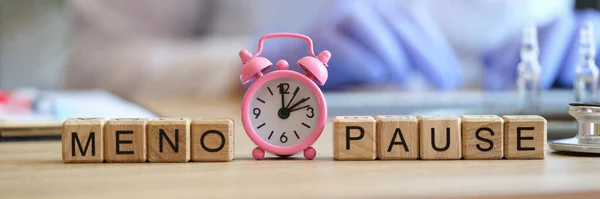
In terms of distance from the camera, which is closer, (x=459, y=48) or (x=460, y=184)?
(x=460, y=184)

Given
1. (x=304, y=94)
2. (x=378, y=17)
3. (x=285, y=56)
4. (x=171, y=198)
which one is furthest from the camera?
(x=378, y=17)

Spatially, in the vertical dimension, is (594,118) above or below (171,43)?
below

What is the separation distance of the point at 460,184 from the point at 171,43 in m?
2.48

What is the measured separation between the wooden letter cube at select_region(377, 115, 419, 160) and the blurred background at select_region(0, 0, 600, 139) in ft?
6.75

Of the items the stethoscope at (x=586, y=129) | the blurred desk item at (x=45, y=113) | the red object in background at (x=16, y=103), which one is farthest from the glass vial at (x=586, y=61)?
the red object in background at (x=16, y=103)

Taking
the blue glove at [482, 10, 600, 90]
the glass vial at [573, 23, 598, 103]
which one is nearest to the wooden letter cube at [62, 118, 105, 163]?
the glass vial at [573, 23, 598, 103]

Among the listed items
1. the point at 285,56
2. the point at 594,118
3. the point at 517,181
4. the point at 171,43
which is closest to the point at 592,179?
the point at 517,181

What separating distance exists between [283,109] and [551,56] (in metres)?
2.65

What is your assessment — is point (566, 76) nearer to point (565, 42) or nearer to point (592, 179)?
point (565, 42)

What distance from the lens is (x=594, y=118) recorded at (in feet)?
3.14

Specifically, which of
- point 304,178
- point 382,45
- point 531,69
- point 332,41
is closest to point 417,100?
point 382,45

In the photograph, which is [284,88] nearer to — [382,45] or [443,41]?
[382,45]

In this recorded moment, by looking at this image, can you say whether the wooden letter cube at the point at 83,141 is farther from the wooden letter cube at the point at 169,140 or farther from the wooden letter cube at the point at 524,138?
the wooden letter cube at the point at 524,138

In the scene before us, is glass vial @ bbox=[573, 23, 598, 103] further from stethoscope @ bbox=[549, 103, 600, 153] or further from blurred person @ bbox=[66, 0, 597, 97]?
blurred person @ bbox=[66, 0, 597, 97]
